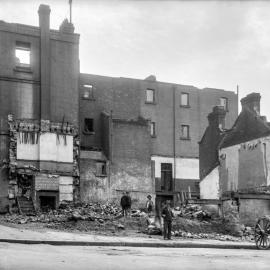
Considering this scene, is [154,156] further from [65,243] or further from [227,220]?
[65,243]

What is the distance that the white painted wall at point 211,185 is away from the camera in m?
40.7

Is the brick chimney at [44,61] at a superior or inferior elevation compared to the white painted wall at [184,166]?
superior

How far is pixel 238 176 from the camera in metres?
38.2

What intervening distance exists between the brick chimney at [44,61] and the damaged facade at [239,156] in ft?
39.2

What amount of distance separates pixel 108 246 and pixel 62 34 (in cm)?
2583

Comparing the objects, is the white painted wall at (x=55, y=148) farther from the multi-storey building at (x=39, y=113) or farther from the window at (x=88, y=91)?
the window at (x=88, y=91)

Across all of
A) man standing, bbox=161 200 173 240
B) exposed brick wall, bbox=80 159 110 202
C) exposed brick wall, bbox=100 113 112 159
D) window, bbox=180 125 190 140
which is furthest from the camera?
window, bbox=180 125 190 140

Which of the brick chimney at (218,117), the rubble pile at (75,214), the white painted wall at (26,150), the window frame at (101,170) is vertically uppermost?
the brick chimney at (218,117)

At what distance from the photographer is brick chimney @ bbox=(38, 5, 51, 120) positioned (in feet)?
138

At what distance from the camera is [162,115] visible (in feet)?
182

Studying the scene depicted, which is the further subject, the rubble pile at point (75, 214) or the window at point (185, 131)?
the window at point (185, 131)

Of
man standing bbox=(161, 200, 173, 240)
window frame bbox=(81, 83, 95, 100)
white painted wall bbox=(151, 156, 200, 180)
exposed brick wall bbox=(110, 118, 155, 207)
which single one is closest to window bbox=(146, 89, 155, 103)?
white painted wall bbox=(151, 156, 200, 180)

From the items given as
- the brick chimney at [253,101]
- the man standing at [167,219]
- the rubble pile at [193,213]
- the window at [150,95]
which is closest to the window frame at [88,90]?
the window at [150,95]

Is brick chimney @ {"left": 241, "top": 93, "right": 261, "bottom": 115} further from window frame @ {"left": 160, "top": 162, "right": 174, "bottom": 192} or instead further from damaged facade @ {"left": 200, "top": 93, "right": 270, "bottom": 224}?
window frame @ {"left": 160, "top": 162, "right": 174, "bottom": 192}
